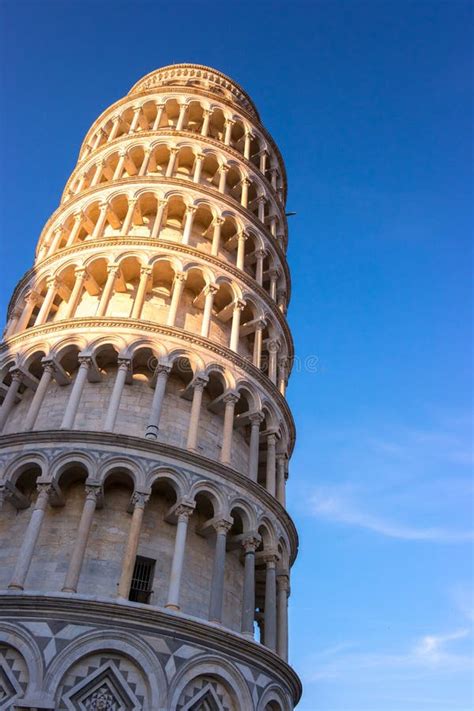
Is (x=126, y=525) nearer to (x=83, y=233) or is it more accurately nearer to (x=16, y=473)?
(x=16, y=473)

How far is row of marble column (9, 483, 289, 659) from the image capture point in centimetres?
1570

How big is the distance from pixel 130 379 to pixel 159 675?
9.02 metres

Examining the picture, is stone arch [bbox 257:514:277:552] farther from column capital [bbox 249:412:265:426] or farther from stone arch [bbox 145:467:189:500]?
column capital [bbox 249:412:265:426]

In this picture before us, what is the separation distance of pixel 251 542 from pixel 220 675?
388 centimetres

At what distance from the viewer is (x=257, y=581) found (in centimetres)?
2303

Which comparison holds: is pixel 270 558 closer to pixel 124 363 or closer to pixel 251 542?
pixel 251 542

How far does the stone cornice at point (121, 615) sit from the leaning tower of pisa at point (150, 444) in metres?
0.04

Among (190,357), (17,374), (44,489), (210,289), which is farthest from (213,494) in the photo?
(210,289)

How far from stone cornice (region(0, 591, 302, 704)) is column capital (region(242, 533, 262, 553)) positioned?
9.53 ft

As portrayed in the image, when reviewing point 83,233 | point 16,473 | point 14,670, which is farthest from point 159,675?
point 83,233

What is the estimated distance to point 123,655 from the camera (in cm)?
1473

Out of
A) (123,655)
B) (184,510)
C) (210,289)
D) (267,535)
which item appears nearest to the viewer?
(123,655)

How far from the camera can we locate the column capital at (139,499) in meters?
17.2

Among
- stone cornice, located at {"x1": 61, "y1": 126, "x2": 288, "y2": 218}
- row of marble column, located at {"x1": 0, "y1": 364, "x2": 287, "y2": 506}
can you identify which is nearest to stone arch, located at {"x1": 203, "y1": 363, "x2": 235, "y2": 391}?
row of marble column, located at {"x1": 0, "y1": 364, "x2": 287, "y2": 506}
